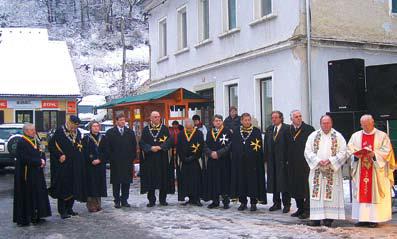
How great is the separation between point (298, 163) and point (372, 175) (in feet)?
4.37

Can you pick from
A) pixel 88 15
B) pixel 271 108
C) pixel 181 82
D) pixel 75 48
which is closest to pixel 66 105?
pixel 181 82

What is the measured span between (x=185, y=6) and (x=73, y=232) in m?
13.6

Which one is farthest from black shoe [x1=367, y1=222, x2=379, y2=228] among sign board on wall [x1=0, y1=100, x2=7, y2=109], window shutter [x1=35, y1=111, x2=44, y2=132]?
sign board on wall [x1=0, y1=100, x2=7, y2=109]

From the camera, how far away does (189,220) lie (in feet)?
31.6

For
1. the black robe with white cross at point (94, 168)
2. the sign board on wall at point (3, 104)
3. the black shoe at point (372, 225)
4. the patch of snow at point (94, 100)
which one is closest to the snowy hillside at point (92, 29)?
the patch of snow at point (94, 100)

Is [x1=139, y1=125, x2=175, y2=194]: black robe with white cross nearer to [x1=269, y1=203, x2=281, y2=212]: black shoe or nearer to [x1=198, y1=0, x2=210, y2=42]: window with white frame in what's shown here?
[x1=269, y1=203, x2=281, y2=212]: black shoe

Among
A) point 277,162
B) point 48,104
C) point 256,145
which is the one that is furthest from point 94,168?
point 48,104

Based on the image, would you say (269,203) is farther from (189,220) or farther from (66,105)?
(66,105)

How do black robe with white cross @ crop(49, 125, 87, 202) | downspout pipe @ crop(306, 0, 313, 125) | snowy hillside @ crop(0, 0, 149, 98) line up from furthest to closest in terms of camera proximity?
snowy hillside @ crop(0, 0, 149, 98)
downspout pipe @ crop(306, 0, 313, 125)
black robe with white cross @ crop(49, 125, 87, 202)

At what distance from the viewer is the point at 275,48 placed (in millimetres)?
15453

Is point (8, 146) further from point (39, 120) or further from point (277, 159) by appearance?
point (39, 120)

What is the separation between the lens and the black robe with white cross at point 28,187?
9.51m

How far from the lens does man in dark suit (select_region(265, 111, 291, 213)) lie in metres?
10.3

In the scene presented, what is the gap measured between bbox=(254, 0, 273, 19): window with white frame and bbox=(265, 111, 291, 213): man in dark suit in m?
6.36
